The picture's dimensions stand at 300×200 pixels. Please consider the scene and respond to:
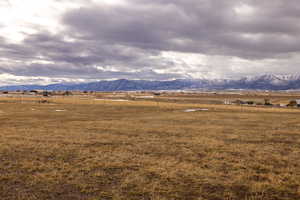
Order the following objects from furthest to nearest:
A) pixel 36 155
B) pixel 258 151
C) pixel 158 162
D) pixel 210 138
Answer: pixel 210 138
pixel 258 151
pixel 36 155
pixel 158 162

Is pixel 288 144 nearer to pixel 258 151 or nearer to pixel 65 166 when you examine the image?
pixel 258 151

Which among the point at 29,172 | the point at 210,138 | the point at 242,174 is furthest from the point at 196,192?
the point at 210,138

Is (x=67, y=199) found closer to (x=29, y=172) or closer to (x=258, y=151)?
(x=29, y=172)

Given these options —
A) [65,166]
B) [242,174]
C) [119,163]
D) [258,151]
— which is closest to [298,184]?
[242,174]

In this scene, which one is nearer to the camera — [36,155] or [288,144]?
[36,155]

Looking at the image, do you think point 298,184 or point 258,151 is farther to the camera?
point 258,151

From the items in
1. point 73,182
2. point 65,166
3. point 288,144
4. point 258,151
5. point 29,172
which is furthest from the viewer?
point 288,144

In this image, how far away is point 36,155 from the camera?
1528cm

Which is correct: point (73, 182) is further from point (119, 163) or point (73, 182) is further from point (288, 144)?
point (288, 144)

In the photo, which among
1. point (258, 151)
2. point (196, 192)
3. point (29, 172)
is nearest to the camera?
point (196, 192)

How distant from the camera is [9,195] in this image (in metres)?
9.52

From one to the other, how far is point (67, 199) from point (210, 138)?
15.0 meters

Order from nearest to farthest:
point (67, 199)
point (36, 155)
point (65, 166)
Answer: point (67, 199) < point (65, 166) < point (36, 155)

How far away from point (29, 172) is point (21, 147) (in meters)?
5.95
